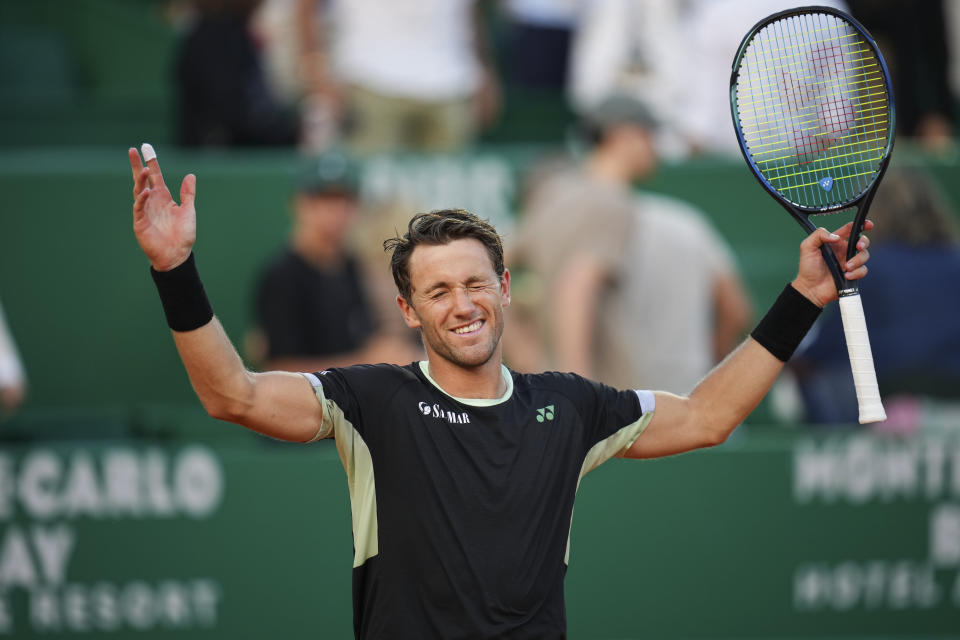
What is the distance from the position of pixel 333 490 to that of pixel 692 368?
1696 mm

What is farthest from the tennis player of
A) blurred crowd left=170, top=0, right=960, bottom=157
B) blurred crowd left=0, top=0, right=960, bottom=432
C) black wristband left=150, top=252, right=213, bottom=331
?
blurred crowd left=170, top=0, right=960, bottom=157

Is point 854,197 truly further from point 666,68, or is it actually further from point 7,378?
point 666,68

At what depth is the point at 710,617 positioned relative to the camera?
6242mm

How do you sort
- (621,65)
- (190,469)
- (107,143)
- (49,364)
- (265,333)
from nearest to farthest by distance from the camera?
(190,469) < (265,333) < (49,364) < (621,65) < (107,143)

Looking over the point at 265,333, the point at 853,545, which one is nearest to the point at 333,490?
the point at 265,333

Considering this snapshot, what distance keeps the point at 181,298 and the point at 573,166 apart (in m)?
4.30

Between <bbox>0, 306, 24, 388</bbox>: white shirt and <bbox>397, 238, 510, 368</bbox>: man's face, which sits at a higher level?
<bbox>397, 238, 510, 368</bbox>: man's face

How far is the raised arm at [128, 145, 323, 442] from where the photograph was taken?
9.42 feet

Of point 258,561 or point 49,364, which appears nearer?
point 258,561

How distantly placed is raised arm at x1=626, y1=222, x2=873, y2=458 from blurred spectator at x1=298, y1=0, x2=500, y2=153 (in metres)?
4.73

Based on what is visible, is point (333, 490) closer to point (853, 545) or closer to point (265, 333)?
point (265, 333)

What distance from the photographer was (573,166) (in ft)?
22.9

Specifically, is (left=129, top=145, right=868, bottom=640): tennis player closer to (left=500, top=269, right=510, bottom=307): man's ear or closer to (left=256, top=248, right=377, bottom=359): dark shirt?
(left=500, top=269, right=510, bottom=307): man's ear

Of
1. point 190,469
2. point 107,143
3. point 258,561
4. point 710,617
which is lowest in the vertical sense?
point 710,617
